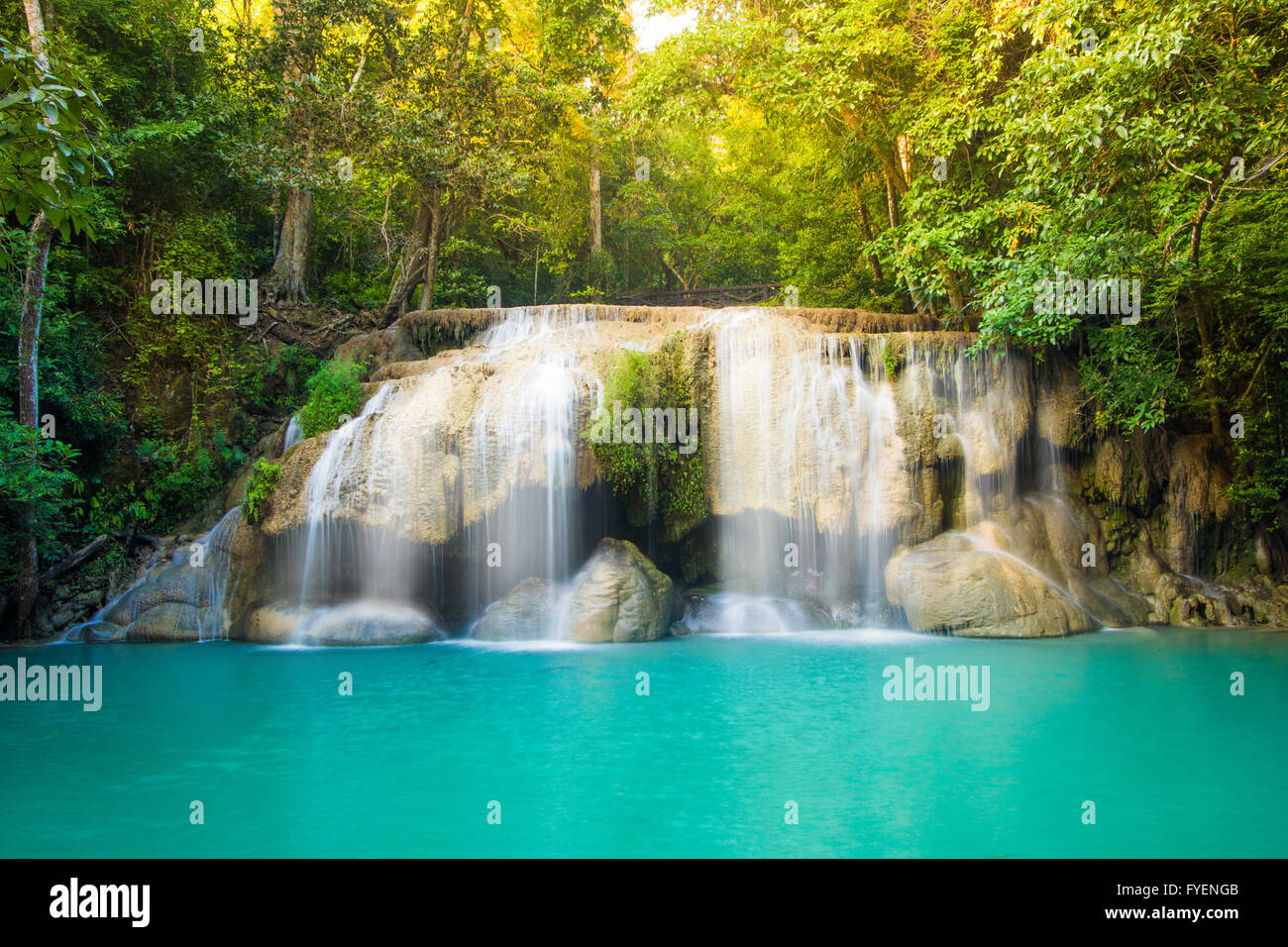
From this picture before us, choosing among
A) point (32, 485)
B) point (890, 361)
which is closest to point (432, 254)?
point (32, 485)

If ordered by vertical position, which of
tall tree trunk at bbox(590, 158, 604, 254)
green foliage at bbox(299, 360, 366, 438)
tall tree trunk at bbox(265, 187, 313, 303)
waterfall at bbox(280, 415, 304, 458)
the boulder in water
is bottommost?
the boulder in water

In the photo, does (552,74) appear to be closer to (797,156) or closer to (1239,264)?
(797,156)

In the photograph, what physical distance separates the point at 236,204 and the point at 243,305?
2.79m

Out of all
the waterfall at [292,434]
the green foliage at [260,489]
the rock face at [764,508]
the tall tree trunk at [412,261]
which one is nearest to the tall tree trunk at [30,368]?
the rock face at [764,508]

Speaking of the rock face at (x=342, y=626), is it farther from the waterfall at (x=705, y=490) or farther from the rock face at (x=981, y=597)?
the rock face at (x=981, y=597)

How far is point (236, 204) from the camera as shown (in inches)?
685

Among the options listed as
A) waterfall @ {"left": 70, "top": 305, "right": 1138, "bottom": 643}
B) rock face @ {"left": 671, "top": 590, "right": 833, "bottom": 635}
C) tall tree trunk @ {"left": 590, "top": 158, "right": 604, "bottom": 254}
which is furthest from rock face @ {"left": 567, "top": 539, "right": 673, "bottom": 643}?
tall tree trunk @ {"left": 590, "top": 158, "right": 604, "bottom": 254}

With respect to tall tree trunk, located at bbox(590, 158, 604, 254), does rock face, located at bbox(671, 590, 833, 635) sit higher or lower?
lower

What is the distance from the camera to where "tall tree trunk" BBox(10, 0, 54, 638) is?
11.0 metres

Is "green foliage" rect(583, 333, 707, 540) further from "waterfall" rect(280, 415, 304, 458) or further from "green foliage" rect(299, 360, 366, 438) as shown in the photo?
"waterfall" rect(280, 415, 304, 458)

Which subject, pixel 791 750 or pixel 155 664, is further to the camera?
pixel 155 664

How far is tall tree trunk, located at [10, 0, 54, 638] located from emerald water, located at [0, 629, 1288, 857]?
5.77ft

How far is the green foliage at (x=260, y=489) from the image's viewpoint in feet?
38.4

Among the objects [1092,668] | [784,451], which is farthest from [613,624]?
[1092,668]
